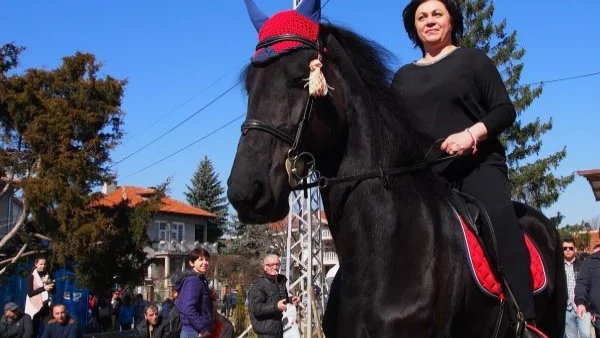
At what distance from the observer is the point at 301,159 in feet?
10.5

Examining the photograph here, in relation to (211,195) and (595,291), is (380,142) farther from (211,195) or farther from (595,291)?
(211,195)

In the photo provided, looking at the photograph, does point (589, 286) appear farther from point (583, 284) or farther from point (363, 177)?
point (363, 177)

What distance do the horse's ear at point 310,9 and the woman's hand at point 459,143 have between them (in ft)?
3.04

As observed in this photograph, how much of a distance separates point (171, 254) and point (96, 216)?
4463 cm

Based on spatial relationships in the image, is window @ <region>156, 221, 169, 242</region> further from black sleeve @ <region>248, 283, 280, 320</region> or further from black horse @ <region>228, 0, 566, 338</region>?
black horse @ <region>228, 0, 566, 338</region>

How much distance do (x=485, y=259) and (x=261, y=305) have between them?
6912mm

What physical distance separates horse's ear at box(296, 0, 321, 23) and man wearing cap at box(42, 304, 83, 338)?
10.5 meters

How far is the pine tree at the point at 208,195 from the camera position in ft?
264

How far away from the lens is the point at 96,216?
25.5 m

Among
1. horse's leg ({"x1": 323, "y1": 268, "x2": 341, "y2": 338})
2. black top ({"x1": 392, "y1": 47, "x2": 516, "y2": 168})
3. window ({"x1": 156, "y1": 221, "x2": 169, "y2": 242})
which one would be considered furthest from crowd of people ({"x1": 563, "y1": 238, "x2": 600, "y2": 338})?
window ({"x1": 156, "y1": 221, "x2": 169, "y2": 242})

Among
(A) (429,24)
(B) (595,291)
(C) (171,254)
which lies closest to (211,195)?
(C) (171,254)

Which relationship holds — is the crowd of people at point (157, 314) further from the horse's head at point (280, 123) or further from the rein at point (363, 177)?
the horse's head at point (280, 123)

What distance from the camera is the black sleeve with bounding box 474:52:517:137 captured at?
3809 millimetres

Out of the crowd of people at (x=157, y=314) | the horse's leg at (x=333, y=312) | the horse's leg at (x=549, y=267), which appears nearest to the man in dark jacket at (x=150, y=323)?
the crowd of people at (x=157, y=314)
